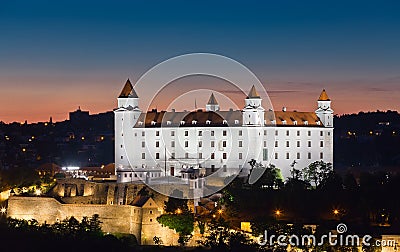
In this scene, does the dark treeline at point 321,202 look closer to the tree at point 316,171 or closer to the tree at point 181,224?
the tree at point 181,224

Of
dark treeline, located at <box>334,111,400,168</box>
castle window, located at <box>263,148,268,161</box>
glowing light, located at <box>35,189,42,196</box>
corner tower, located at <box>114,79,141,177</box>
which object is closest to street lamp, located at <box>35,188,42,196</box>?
glowing light, located at <box>35,189,42,196</box>

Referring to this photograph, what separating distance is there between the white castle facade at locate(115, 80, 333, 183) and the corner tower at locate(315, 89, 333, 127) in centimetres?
53

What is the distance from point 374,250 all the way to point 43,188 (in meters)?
24.8

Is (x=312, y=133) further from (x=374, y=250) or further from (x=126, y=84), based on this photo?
(x=374, y=250)

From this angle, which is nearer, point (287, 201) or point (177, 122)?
point (287, 201)

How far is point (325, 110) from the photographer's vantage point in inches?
2832

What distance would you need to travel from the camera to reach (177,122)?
231 feet

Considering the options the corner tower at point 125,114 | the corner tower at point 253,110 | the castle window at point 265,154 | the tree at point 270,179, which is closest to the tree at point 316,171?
the tree at point 270,179

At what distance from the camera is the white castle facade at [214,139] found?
223 ft

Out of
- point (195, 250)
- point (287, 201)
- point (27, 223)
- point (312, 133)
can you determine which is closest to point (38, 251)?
point (27, 223)

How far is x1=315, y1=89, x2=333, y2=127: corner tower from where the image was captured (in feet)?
235

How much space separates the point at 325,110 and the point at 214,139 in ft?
31.2

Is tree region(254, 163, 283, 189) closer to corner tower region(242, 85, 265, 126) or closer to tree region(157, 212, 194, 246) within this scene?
corner tower region(242, 85, 265, 126)

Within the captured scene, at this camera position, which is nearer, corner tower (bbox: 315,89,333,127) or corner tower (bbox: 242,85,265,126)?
corner tower (bbox: 242,85,265,126)
